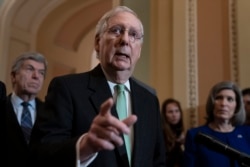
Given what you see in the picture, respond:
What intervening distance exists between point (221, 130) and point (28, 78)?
1329 millimetres

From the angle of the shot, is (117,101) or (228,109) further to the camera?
(228,109)

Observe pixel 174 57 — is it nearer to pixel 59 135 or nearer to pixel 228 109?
pixel 228 109

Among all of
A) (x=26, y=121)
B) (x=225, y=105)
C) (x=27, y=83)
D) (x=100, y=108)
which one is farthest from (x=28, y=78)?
(x=100, y=108)

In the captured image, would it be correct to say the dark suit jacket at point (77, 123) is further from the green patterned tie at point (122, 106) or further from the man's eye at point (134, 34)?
the man's eye at point (134, 34)

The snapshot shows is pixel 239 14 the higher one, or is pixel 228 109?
pixel 239 14

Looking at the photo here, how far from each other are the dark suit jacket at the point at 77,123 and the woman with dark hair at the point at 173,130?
1.40 meters

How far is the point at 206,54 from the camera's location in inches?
141

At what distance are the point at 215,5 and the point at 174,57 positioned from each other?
1.98 ft

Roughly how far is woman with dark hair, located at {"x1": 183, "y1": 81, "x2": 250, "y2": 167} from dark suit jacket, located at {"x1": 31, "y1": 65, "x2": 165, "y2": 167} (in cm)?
101

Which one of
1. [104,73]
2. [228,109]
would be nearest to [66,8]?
[228,109]

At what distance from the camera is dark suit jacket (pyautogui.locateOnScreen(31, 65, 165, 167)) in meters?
1.26

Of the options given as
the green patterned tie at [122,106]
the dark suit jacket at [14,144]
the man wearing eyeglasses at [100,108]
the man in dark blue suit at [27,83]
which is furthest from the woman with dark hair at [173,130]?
the green patterned tie at [122,106]

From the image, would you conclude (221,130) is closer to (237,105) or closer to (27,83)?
(237,105)

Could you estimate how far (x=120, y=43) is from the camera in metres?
1.50
